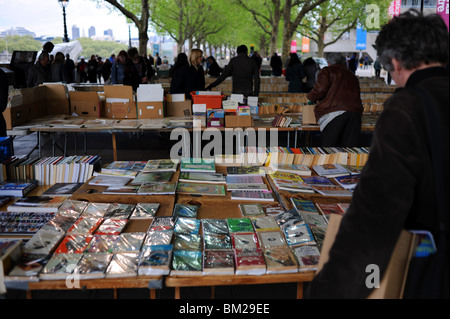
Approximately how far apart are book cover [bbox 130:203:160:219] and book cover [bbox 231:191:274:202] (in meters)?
0.62

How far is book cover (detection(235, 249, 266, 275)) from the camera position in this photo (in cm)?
210

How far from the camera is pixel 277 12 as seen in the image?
20.0 meters

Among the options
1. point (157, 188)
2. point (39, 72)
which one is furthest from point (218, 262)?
point (39, 72)

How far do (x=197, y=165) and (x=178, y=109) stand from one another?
327cm

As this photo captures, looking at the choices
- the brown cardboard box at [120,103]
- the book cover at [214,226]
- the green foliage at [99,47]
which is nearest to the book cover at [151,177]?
the book cover at [214,226]

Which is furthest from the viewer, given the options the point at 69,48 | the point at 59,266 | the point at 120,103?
the point at 69,48

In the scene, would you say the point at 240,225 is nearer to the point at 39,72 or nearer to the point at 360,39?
the point at 39,72

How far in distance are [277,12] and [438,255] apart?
20.3m

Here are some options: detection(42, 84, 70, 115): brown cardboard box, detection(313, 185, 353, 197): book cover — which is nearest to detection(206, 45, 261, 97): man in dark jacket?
detection(42, 84, 70, 115): brown cardboard box

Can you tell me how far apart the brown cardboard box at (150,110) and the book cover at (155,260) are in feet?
15.4

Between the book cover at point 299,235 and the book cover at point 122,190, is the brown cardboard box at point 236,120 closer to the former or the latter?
the book cover at point 122,190

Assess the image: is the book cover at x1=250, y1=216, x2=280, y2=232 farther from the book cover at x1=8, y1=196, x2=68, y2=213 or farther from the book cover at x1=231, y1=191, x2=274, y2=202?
the book cover at x1=8, y1=196, x2=68, y2=213

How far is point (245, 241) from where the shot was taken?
94.8 inches

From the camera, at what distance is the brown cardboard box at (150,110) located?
6.68 m
